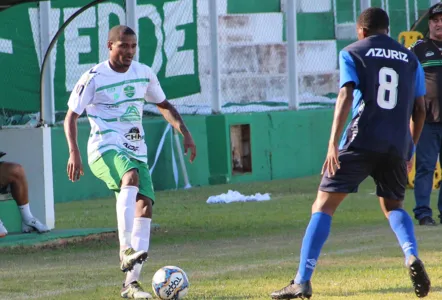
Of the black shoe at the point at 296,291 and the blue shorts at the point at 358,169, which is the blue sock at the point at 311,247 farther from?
the blue shorts at the point at 358,169

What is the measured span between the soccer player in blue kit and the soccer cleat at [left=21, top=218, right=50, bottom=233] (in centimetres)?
505

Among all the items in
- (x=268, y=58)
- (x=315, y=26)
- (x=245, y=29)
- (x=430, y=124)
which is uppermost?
(x=315, y=26)

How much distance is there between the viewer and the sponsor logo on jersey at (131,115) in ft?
29.6

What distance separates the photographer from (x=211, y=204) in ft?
55.6

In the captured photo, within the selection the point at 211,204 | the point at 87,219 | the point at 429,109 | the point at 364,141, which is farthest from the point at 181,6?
the point at 364,141

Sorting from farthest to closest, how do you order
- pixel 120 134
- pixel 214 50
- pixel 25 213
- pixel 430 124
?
1. pixel 214 50
2. pixel 430 124
3. pixel 25 213
4. pixel 120 134

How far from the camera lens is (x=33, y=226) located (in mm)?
12695

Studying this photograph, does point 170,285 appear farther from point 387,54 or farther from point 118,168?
point 387,54

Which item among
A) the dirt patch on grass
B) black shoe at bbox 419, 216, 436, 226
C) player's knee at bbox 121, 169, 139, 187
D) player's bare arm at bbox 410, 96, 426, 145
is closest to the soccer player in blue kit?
player's bare arm at bbox 410, 96, 426, 145

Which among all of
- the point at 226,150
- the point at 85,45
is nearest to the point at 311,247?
the point at 85,45

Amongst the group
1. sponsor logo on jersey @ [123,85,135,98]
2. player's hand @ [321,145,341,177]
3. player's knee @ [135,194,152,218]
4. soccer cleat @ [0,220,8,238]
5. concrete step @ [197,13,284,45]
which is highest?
concrete step @ [197,13,284,45]

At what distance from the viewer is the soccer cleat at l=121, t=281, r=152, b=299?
28.1ft

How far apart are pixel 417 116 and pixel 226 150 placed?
11977 mm

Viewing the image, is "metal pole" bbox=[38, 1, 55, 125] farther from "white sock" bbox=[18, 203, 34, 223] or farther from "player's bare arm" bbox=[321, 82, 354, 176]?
"player's bare arm" bbox=[321, 82, 354, 176]
